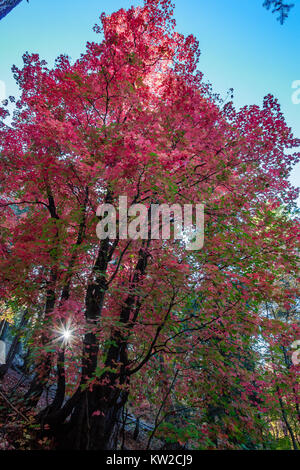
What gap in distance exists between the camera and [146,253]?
6.02 m

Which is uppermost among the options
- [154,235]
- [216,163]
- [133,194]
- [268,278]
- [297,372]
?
[216,163]

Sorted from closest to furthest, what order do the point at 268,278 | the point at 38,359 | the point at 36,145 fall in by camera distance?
1. the point at 268,278
2. the point at 38,359
3. the point at 36,145

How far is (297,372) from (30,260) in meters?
7.12

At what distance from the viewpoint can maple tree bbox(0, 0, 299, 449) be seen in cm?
456

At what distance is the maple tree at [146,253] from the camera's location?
15.0 ft

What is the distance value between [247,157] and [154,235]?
10.6 feet

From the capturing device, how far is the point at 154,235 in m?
5.86

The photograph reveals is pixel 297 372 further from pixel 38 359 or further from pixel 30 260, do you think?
pixel 30 260

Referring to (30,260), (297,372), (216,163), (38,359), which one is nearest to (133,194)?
(216,163)

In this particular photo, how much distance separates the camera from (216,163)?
5375mm

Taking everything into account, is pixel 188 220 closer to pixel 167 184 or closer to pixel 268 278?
pixel 167 184

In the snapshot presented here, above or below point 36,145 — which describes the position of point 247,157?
below
